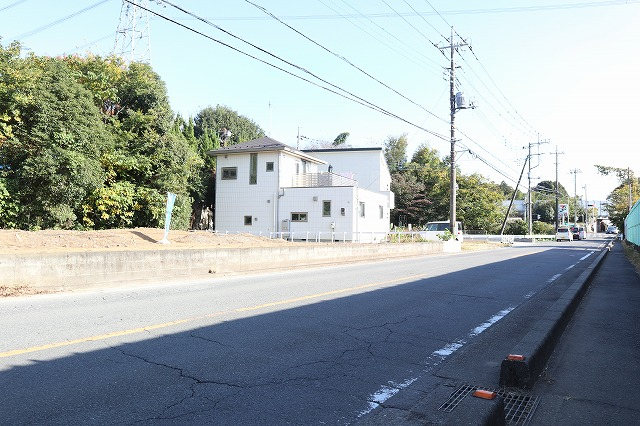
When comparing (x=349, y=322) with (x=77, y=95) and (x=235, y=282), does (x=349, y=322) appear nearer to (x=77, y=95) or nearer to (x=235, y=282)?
(x=235, y=282)

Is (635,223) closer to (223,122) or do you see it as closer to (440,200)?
(440,200)

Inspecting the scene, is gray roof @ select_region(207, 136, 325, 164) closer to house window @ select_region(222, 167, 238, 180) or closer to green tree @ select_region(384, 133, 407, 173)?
house window @ select_region(222, 167, 238, 180)

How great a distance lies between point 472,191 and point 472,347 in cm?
5285

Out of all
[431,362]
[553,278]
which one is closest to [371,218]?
[553,278]

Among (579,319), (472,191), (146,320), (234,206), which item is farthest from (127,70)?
(472,191)

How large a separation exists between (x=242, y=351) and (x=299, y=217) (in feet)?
91.4

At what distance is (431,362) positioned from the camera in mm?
5398

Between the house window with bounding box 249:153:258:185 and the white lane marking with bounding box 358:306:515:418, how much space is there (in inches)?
1078

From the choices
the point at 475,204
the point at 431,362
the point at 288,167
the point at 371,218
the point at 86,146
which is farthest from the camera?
the point at 475,204

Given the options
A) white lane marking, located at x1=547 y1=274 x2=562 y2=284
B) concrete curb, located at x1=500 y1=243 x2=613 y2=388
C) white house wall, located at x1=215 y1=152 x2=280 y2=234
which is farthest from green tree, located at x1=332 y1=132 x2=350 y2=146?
concrete curb, located at x1=500 y1=243 x2=613 y2=388

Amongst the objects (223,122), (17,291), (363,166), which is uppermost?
(223,122)

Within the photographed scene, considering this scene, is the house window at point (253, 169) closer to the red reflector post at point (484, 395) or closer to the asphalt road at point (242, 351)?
the asphalt road at point (242, 351)

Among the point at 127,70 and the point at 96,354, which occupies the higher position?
the point at 127,70

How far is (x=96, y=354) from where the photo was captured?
518 cm
